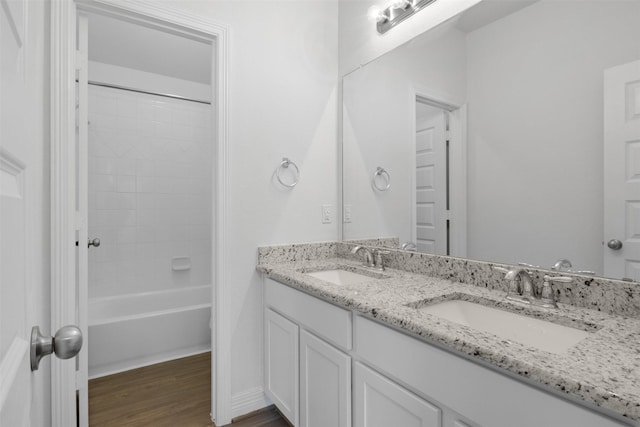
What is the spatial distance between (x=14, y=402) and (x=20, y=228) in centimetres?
21

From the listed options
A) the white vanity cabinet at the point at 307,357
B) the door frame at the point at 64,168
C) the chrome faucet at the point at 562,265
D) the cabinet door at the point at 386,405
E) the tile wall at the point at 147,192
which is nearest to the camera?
the cabinet door at the point at 386,405

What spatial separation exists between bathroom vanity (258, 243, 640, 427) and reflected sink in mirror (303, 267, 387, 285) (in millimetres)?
21

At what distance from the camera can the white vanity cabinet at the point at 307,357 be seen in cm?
129

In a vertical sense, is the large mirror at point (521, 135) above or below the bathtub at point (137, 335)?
above

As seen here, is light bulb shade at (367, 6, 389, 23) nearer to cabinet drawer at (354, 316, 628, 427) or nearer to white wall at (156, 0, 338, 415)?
white wall at (156, 0, 338, 415)

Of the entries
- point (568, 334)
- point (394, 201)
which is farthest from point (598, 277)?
point (394, 201)

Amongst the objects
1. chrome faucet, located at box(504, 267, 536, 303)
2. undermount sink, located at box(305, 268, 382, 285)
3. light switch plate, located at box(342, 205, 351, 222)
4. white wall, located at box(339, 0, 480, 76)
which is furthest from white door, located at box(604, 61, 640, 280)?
light switch plate, located at box(342, 205, 351, 222)

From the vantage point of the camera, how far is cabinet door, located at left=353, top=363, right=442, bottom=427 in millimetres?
961

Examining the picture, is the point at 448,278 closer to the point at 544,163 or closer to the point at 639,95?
the point at 544,163

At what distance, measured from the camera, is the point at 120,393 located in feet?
6.93

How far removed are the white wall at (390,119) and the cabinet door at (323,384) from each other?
789 mm

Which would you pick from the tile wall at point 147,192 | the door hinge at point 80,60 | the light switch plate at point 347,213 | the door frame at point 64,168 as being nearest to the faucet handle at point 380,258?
the light switch plate at point 347,213

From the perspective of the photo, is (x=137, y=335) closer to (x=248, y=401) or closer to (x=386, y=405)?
(x=248, y=401)

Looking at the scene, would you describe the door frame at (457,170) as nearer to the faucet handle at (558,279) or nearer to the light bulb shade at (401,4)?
the faucet handle at (558,279)
